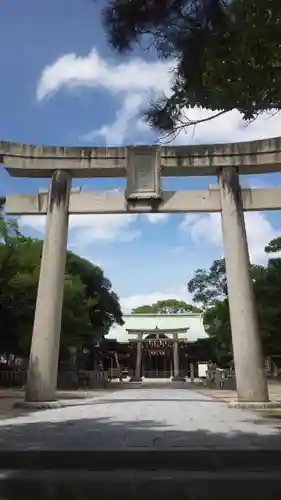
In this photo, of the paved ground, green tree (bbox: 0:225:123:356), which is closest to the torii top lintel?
the paved ground

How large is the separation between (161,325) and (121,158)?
27.3 m

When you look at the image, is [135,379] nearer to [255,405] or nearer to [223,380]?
[223,380]

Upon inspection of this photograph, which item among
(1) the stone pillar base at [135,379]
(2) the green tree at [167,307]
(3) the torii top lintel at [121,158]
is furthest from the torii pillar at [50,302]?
(2) the green tree at [167,307]

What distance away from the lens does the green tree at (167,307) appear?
5735 cm

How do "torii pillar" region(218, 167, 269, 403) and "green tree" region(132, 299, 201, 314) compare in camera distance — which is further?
"green tree" region(132, 299, 201, 314)

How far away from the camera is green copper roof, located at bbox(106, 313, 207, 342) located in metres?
37.4

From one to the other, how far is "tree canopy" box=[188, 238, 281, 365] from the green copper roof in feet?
11.3

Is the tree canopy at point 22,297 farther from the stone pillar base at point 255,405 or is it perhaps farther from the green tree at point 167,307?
the green tree at point 167,307

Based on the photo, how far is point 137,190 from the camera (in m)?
14.2

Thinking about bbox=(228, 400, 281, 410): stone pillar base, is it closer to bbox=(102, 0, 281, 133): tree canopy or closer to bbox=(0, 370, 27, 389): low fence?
bbox=(102, 0, 281, 133): tree canopy

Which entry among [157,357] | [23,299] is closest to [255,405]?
[23,299]
